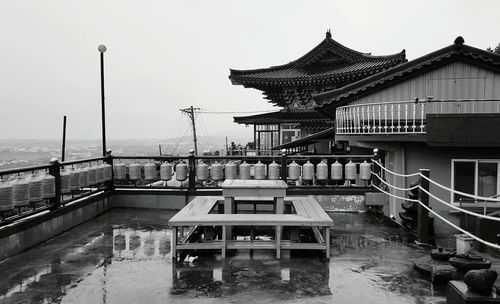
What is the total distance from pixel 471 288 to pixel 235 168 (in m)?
8.18

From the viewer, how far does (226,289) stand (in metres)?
5.78

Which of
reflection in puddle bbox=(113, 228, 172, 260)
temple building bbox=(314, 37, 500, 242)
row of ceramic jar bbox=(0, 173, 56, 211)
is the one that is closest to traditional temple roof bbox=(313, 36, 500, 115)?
temple building bbox=(314, 37, 500, 242)

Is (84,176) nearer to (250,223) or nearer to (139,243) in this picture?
(139,243)

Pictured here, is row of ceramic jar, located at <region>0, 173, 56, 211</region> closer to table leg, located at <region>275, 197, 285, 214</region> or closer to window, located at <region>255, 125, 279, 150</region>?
table leg, located at <region>275, 197, 285, 214</region>

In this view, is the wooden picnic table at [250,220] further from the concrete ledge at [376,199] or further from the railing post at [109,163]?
the railing post at [109,163]

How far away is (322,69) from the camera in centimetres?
2647

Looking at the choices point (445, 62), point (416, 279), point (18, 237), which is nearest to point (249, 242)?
point (416, 279)

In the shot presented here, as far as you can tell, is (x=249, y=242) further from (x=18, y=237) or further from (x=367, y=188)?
(x=367, y=188)

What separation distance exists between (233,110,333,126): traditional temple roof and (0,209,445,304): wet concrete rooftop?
1485 centimetres

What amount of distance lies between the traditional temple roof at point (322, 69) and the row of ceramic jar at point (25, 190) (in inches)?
695

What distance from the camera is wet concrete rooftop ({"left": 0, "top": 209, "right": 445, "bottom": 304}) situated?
5.54m

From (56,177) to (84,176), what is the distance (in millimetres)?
1243

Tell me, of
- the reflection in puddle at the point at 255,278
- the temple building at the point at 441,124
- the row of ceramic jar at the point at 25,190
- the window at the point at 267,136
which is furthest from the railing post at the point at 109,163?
the window at the point at 267,136

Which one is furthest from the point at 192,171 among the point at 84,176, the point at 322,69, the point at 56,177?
the point at 322,69
